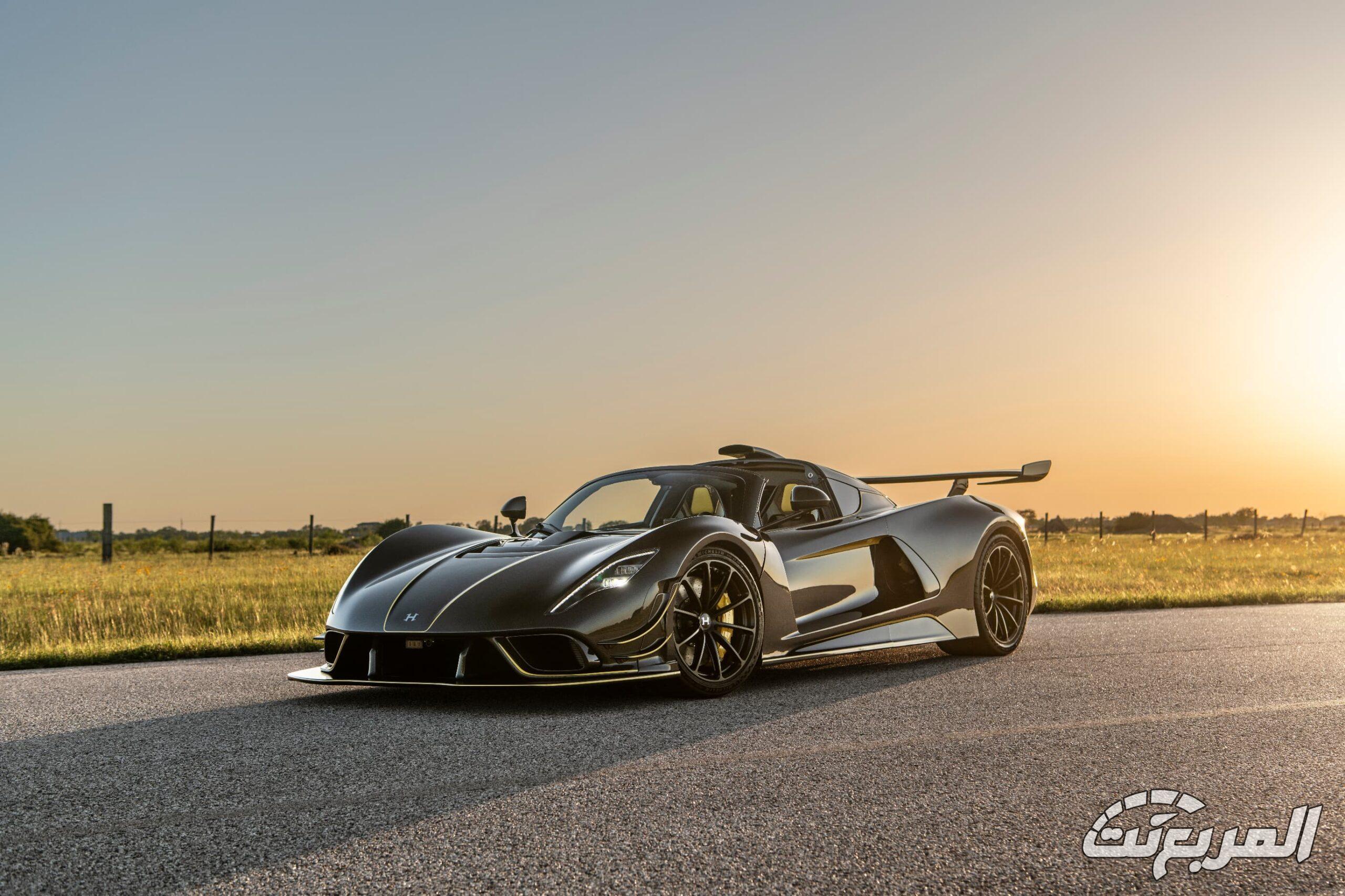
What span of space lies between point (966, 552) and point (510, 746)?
13.8 ft

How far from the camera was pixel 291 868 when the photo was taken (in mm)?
2910

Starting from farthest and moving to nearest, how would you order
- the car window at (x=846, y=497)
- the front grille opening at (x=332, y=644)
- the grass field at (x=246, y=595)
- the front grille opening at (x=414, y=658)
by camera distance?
the grass field at (x=246, y=595) → the car window at (x=846, y=497) → the front grille opening at (x=332, y=644) → the front grille opening at (x=414, y=658)

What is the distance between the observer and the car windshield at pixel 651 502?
6.87 metres

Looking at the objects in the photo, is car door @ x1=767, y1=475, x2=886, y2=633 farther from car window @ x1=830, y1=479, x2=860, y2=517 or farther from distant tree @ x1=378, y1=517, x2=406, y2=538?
distant tree @ x1=378, y1=517, x2=406, y2=538

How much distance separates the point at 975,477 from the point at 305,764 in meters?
5.94

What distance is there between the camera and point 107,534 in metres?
29.7

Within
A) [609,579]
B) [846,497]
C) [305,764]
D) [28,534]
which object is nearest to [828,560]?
[846,497]

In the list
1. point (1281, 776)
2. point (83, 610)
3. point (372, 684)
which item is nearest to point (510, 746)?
Answer: point (372, 684)

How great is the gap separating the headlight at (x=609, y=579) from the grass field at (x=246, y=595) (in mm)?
4523

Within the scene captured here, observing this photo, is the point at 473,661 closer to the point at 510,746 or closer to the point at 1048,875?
the point at 510,746

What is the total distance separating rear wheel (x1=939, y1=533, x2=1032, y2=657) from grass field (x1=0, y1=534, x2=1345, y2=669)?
456 cm

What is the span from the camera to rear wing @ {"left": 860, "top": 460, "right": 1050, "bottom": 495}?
8.45 metres

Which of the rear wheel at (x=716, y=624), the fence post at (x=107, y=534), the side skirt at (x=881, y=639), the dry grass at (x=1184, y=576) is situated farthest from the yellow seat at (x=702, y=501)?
the fence post at (x=107, y=534)

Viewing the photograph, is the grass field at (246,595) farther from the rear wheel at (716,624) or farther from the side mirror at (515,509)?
the rear wheel at (716,624)
